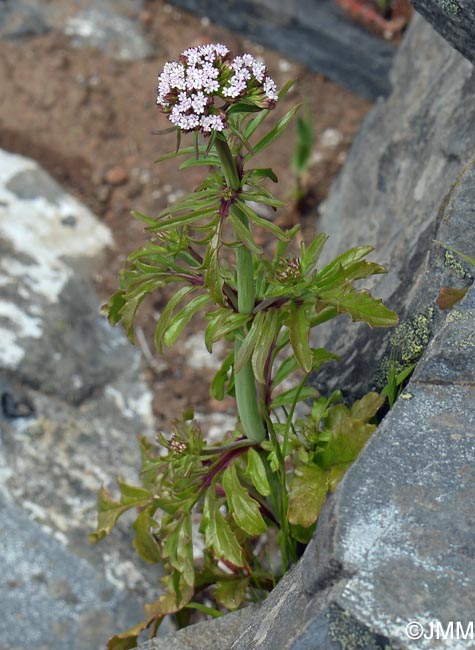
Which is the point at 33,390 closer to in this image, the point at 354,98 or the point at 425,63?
the point at 425,63

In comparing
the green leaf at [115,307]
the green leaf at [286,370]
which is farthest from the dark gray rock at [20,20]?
the green leaf at [286,370]

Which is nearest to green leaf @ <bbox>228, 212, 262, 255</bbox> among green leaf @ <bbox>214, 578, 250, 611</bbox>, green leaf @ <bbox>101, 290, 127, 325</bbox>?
green leaf @ <bbox>101, 290, 127, 325</bbox>

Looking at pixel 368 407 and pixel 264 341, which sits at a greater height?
pixel 264 341

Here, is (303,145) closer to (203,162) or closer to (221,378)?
(221,378)

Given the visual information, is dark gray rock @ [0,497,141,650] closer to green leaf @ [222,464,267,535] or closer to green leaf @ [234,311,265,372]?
green leaf @ [222,464,267,535]

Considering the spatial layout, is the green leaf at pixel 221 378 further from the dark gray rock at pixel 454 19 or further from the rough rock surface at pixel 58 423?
the dark gray rock at pixel 454 19

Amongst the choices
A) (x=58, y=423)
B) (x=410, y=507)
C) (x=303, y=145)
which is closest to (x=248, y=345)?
(x=410, y=507)

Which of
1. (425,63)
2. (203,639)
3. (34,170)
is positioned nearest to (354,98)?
(425,63)
